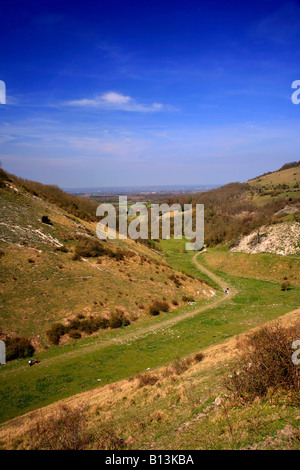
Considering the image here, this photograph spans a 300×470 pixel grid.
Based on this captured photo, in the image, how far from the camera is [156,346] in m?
17.5

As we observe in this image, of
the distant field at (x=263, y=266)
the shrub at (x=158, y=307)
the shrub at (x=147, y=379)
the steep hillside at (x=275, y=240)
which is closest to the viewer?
the shrub at (x=147, y=379)

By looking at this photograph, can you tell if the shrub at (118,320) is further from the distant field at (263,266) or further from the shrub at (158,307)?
the distant field at (263,266)

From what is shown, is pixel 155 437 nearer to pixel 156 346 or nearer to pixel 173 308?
→ pixel 156 346

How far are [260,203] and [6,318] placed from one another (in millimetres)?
81025

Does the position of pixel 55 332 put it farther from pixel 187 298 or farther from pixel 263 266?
pixel 263 266

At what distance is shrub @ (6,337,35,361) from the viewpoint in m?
14.9

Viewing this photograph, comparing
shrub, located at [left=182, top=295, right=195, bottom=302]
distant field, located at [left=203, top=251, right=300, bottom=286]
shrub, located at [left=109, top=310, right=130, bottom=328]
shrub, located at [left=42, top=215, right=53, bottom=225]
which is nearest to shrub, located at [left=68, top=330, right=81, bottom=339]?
shrub, located at [left=109, top=310, right=130, bottom=328]

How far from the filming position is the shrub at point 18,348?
585 inches

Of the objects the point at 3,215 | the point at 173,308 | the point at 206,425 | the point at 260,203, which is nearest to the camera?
the point at 206,425

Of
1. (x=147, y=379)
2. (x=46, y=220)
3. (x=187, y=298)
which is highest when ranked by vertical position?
(x=46, y=220)

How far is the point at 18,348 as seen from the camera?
15.2 metres

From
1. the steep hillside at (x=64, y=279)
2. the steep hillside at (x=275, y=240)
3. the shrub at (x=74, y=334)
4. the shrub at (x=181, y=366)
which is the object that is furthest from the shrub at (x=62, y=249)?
the steep hillside at (x=275, y=240)

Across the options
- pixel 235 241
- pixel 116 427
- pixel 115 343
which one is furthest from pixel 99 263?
pixel 235 241

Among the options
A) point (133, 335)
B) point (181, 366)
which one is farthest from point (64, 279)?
point (181, 366)
